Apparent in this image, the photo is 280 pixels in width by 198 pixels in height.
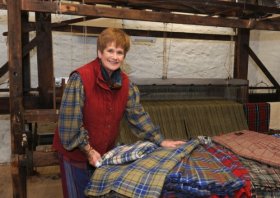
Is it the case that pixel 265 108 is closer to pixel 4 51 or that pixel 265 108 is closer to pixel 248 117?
pixel 248 117

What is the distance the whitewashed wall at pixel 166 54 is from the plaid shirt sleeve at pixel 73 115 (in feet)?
7.27

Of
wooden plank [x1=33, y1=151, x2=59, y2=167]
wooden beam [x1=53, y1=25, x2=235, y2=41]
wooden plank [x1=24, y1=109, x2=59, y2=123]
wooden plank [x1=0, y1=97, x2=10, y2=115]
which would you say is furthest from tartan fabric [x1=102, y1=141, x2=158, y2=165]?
wooden beam [x1=53, y1=25, x2=235, y2=41]

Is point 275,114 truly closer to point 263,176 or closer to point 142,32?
point 142,32

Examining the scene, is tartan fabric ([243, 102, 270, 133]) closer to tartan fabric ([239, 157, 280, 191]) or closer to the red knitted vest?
tartan fabric ([239, 157, 280, 191])

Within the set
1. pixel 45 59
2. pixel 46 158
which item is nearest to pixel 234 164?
pixel 46 158

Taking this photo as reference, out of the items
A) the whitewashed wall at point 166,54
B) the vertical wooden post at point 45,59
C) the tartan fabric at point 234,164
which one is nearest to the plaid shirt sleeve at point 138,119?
the tartan fabric at point 234,164

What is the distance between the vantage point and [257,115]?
9.44 feet

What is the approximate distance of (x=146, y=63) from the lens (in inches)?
163

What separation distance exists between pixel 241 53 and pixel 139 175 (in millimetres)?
2470

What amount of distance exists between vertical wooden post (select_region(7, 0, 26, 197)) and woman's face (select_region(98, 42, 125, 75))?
0.53 m

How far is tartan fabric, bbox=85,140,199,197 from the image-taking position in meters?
1.20

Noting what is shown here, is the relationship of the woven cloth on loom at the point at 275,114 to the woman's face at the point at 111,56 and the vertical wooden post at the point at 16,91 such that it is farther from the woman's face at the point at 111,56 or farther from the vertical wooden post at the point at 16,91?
the vertical wooden post at the point at 16,91

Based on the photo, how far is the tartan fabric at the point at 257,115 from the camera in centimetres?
285

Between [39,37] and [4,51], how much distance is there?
4.67 feet
